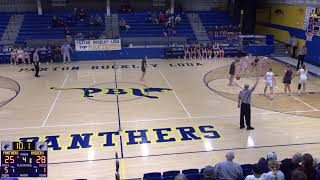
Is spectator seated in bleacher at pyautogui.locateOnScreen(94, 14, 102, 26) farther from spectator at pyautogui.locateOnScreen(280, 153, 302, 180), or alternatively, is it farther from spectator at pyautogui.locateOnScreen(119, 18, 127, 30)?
spectator at pyautogui.locateOnScreen(280, 153, 302, 180)

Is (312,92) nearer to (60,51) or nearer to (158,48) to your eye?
(158,48)

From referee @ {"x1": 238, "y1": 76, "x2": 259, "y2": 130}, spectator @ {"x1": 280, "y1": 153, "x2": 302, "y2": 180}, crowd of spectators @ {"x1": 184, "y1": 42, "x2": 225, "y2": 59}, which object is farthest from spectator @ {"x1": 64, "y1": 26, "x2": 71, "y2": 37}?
spectator @ {"x1": 280, "y1": 153, "x2": 302, "y2": 180}

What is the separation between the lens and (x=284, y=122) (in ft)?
42.1

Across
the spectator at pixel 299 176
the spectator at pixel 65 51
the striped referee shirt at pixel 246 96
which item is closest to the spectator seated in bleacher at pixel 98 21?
the spectator at pixel 65 51

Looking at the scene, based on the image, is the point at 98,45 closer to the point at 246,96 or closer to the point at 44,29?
the point at 44,29

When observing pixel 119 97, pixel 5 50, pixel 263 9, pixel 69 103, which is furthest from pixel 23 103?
pixel 263 9

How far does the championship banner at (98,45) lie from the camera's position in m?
26.1

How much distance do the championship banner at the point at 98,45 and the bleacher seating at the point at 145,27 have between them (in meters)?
4.00

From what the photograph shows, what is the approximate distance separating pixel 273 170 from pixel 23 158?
4.33 m

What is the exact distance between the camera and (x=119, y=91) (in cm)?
1733

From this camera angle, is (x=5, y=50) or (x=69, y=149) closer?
(x=69, y=149)

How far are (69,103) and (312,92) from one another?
36.0ft

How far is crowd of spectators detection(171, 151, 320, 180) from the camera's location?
598 centimetres

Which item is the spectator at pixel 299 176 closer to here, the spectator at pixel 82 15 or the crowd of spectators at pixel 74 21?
the crowd of spectators at pixel 74 21
